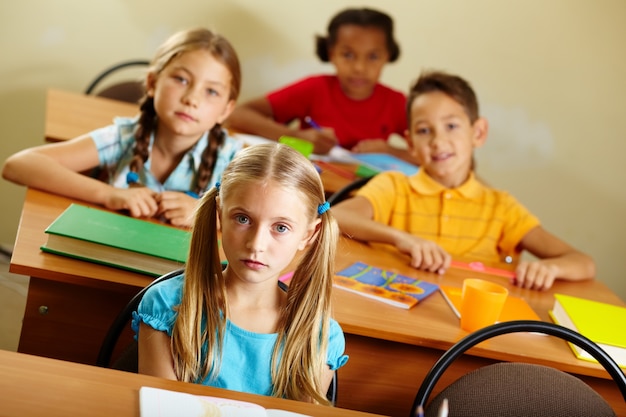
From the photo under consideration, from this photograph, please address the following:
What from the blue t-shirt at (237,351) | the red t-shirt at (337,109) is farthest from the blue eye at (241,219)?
the red t-shirt at (337,109)

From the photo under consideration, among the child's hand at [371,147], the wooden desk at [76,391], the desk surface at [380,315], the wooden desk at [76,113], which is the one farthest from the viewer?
the child's hand at [371,147]

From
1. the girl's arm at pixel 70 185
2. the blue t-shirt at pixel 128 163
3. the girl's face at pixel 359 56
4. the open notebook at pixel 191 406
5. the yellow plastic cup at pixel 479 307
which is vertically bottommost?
the open notebook at pixel 191 406

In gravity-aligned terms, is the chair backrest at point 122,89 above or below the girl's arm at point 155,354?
above

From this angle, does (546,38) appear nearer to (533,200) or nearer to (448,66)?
(448,66)

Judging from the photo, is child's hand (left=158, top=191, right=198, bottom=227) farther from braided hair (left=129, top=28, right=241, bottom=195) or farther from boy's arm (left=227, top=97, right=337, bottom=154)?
boy's arm (left=227, top=97, right=337, bottom=154)

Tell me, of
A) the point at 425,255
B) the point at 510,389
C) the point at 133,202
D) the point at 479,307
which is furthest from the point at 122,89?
the point at 510,389

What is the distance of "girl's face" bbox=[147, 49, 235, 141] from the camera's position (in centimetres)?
224

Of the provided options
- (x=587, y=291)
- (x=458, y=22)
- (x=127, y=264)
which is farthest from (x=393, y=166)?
(x=127, y=264)

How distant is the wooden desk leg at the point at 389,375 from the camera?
68.5 inches

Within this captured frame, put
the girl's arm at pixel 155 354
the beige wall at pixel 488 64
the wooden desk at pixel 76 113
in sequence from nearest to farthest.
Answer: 1. the girl's arm at pixel 155 354
2. the wooden desk at pixel 76 113
3. the beige wall at pixel 488 64

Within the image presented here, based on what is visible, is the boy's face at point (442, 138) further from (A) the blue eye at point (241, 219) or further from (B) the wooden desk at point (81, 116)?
(A) the blue eye at point (241, 219)

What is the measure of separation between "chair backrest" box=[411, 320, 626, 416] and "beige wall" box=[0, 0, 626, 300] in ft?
8.48

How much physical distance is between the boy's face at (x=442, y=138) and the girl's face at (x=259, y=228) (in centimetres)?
109

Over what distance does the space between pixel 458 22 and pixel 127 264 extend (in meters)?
2.67
